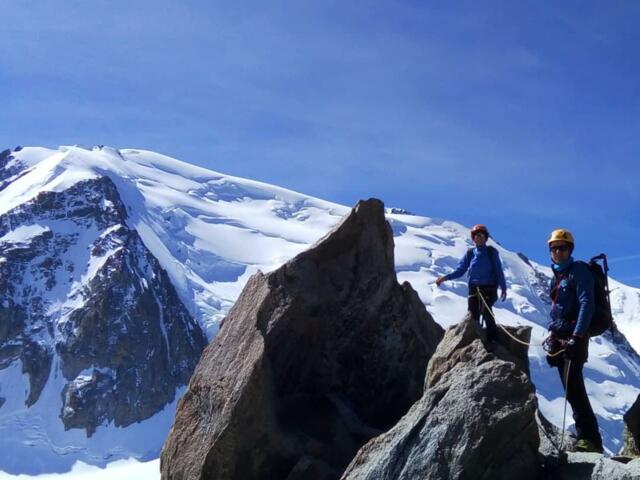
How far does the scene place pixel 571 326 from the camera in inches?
512

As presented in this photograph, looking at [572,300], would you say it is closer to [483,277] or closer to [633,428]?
[633,428]

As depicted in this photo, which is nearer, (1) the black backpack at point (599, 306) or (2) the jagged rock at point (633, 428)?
(1) the black backpack at point (599, 306)

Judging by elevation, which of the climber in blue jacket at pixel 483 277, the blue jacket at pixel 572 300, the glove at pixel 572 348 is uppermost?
the climber in blue jacket at pixel 483 277

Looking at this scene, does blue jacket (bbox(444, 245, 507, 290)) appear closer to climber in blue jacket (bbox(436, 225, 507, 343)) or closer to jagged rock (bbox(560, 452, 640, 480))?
climber in blue jacket (bbox(436, 225, 507, 343))

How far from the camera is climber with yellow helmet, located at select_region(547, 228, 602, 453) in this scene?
1269 cm

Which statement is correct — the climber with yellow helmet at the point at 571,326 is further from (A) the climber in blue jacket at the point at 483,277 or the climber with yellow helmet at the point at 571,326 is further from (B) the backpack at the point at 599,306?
(A) the climber in blue jacket at the point at 483,277

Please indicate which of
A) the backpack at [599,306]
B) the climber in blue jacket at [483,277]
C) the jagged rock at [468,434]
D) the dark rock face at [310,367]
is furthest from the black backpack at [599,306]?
the dark rock face at [310,367]

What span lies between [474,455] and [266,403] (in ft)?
16.2

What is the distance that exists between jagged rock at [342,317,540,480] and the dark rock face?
9.66 ft

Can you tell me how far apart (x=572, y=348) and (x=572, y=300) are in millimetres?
730

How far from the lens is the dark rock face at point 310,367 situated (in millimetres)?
15883

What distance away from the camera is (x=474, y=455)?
12.2m

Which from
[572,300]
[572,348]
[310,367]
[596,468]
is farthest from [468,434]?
[310,367]

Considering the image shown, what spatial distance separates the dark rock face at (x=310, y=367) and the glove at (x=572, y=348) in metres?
4.86
